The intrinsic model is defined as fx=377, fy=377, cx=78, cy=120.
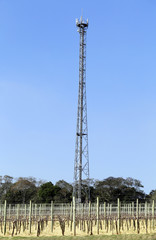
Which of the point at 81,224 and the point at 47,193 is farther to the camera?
the point at 47,193

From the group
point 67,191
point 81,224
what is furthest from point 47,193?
point 81,224

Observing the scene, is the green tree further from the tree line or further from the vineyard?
the vineyard

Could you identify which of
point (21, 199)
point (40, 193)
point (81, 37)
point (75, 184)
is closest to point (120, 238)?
point (75, 184)

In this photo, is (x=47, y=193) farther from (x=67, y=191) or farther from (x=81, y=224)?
(x=81, y=224)

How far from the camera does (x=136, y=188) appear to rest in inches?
1875

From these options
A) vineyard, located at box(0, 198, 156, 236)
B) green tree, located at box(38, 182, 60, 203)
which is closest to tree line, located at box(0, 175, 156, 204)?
green tree, located at box(38, 182, 60, 203)

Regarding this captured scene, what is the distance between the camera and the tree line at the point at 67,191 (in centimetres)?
4547

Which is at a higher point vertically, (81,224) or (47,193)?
(47,193)

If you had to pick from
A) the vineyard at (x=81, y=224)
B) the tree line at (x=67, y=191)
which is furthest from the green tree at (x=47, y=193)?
the vineyard at (x=81, y=224)

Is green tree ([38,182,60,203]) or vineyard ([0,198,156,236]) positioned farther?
green tree ([38,182,60,203])

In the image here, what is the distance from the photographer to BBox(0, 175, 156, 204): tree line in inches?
1790

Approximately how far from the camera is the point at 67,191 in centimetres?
4716

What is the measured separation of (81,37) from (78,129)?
861 cm

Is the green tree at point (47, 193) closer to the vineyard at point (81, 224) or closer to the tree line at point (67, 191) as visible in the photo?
the tree line at point (67, 191)
